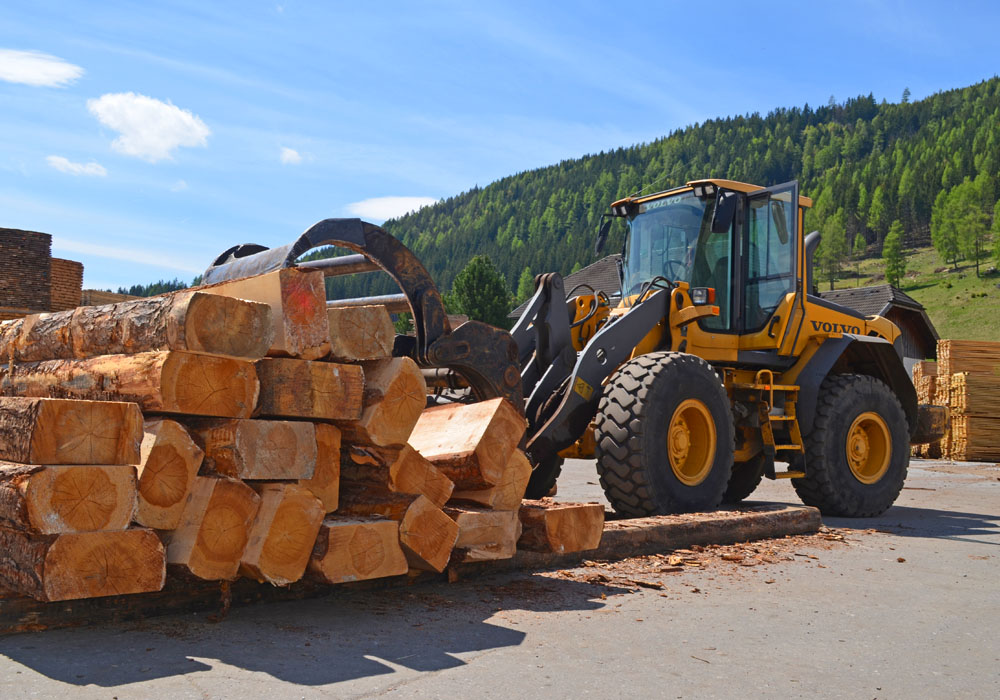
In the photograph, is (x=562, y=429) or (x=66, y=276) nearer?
(x=562, y=429)

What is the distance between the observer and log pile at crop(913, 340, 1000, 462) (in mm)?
20109

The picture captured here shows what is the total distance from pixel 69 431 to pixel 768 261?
720cm

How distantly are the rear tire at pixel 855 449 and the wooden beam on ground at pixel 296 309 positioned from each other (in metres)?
6.15

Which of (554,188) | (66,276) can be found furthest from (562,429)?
(554,188)

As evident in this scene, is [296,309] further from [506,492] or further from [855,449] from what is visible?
[855,449]

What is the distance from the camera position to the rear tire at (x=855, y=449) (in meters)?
9.28

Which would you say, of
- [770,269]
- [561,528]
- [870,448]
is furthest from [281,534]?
[870,448]

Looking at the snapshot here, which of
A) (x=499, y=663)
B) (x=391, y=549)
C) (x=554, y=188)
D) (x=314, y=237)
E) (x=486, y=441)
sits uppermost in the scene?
(x=554, y=188)

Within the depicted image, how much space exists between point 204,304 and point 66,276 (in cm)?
1804

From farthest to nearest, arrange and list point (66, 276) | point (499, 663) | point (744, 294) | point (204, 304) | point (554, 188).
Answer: point (554, 188)
point (66, 276)
point (744, 294)
point (204, 304)
point (499, 663)

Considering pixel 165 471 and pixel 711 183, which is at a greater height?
pixel 711 183

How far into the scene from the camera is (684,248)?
9.00 metres

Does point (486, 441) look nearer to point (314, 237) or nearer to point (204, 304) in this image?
point (314, 237)

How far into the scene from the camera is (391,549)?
4.88 metres
